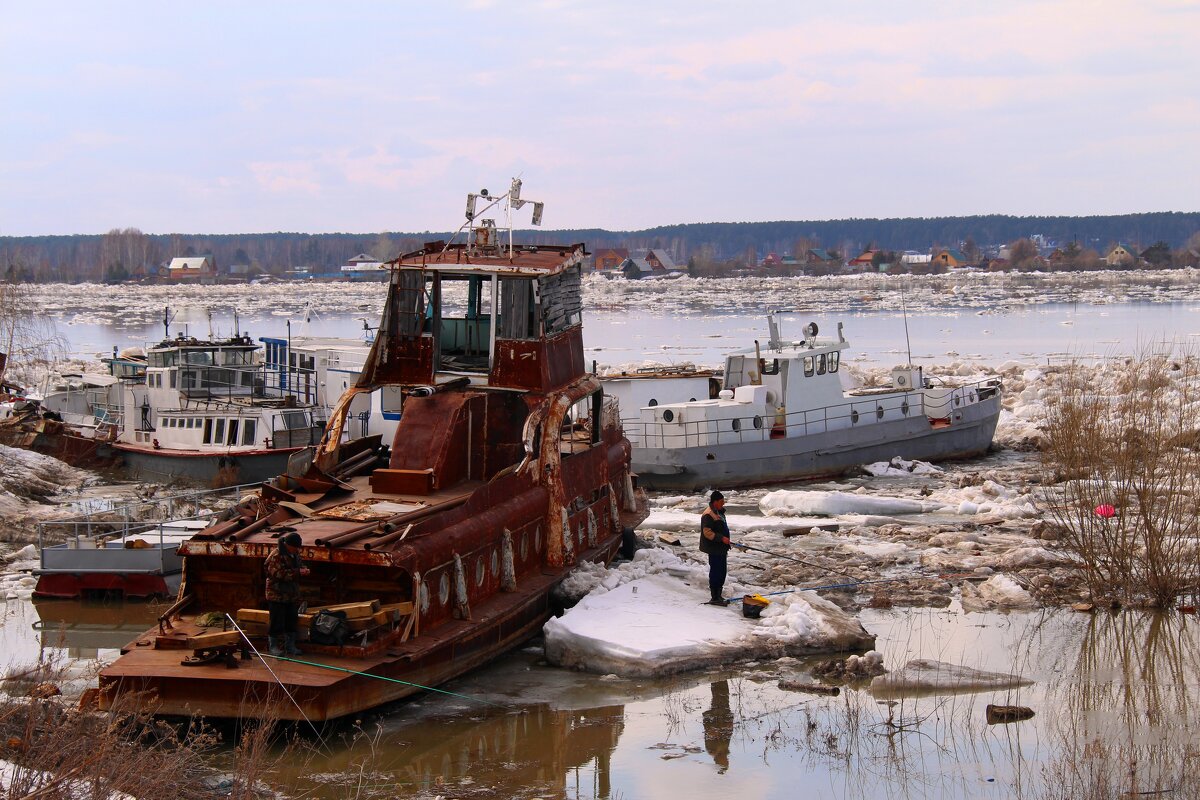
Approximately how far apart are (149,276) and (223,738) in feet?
639

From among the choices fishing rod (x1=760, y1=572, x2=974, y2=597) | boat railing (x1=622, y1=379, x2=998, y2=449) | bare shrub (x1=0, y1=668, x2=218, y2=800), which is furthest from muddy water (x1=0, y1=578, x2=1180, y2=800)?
boat railing (x1=622, y1=379, x2=998, y2=449)

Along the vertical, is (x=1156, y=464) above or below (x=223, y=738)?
above

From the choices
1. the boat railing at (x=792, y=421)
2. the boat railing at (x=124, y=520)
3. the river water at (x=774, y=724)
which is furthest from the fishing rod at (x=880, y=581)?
the boat railing at (x=792, y=421)

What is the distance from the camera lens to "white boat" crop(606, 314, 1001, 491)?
96.0 feet

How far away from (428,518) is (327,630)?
1.81 meters

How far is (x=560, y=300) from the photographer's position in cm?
1831

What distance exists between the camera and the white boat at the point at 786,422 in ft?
96.0

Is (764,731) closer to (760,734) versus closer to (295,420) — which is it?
(760,734)

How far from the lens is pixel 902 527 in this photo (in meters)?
23.5

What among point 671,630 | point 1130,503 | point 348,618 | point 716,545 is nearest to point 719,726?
point 671,630

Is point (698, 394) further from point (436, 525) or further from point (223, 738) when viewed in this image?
point (223, 738)

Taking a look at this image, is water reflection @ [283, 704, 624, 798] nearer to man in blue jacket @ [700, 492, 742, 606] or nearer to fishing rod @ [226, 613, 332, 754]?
fishing rod @ [226, 613, 332, 754]

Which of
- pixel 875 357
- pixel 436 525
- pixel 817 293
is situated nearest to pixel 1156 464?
pixel 436 525

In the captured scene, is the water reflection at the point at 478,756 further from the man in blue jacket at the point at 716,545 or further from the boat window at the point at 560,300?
the boat window at the point at 560,300
